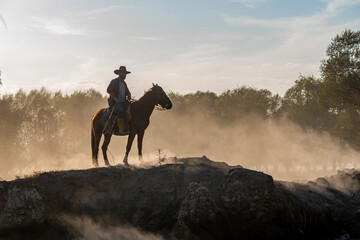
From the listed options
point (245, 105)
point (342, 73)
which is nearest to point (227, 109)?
point (245, 105)

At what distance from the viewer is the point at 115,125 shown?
1798cm

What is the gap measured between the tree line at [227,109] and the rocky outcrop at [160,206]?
32.9 metres

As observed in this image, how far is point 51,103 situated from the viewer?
64.4 meters

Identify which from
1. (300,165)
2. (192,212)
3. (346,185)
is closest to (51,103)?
(300,165)

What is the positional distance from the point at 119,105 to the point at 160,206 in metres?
5.40

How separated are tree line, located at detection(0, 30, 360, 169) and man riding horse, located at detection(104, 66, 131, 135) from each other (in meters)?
31.1

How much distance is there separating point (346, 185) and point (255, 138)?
46.1 meters

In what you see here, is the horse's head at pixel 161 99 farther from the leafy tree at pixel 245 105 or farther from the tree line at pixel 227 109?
the leafy tree at pixel 245 105

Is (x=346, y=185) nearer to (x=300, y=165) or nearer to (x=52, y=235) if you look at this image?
(x=52, y=235)

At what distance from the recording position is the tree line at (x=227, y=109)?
45531mm

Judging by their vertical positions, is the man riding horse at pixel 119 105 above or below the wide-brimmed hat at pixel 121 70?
below

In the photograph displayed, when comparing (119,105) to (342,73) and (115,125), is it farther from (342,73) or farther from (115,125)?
(342,73)

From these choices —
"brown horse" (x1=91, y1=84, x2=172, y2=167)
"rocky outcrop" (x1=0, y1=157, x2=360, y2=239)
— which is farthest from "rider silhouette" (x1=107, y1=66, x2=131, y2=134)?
"rocky outcrop" (x1=0, y1=157, x2=360, y2=239)

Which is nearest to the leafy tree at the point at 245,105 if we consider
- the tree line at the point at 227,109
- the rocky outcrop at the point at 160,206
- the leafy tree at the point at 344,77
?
the tree line at the point at 227,109
